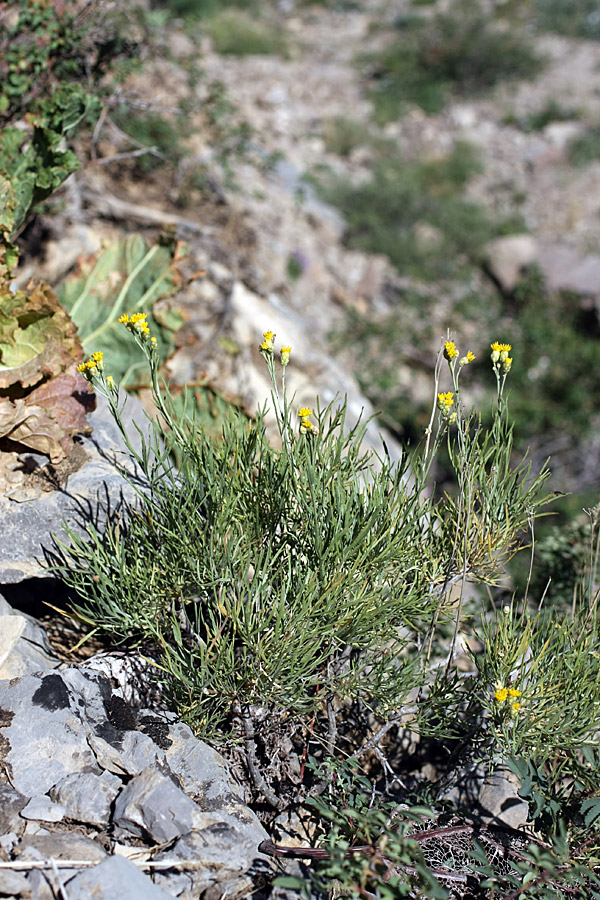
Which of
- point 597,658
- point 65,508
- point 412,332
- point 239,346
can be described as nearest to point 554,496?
point 597,658

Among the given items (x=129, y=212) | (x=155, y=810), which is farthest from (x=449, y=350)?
(x=129, y=212)

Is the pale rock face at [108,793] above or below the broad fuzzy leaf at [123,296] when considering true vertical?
below

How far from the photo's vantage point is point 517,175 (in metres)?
9.74

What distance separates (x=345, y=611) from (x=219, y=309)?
3.01 metres

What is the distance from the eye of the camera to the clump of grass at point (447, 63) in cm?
1077

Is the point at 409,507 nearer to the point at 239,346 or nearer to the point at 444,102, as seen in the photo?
the point at 239,346

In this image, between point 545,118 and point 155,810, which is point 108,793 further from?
point 545,118

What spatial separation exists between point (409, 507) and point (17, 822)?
1.40m

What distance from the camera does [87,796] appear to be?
6.45 feet


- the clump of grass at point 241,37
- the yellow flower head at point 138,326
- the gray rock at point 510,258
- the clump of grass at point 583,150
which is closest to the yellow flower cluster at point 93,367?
the yellow flower head at point 138,326

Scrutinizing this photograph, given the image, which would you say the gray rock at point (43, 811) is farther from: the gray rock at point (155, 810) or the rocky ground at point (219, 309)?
the gray rock at point (155, 810)

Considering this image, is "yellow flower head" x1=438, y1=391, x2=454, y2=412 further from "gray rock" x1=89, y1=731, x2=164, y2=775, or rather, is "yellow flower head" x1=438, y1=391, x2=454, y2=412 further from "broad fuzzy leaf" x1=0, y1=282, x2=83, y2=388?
"broad fuzzy leaf" x1=0, y1=282, x2=83, y2=388

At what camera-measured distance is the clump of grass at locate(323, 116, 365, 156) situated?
30.5 ft

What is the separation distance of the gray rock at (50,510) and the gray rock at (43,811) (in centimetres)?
77
